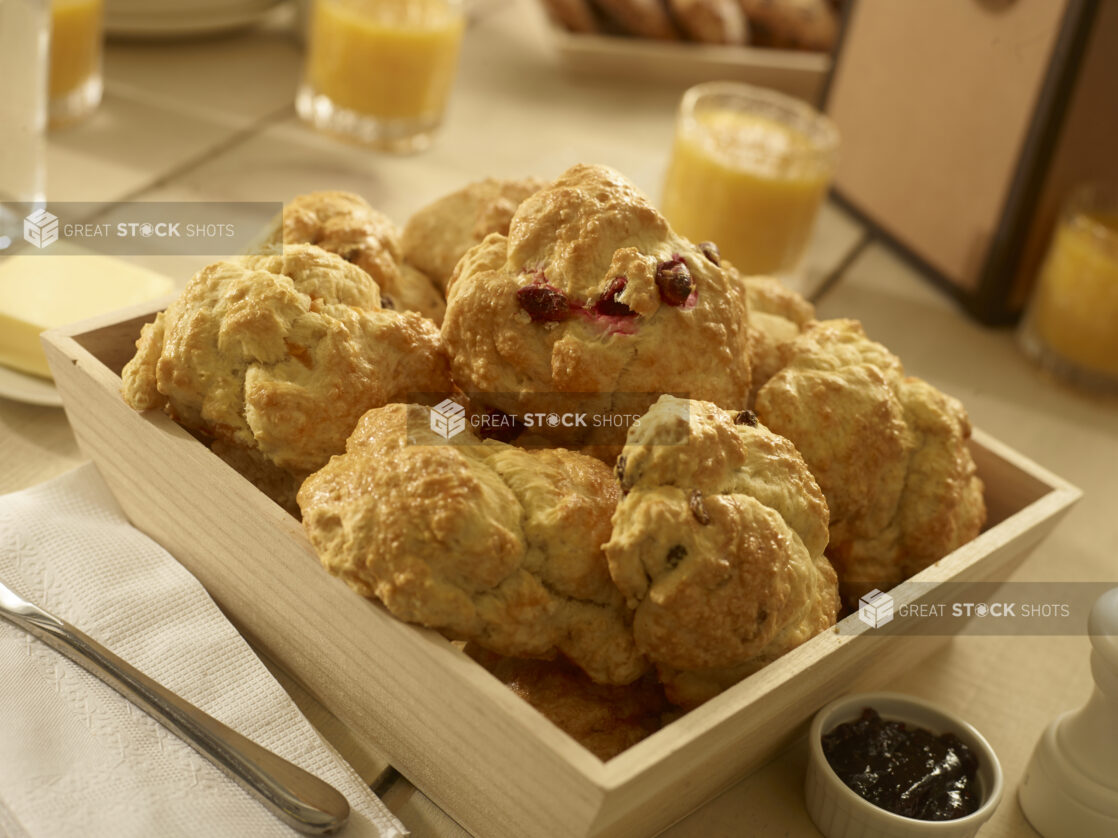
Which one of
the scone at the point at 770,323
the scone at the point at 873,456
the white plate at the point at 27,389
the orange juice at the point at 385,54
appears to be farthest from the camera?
the orange juice at the point at 385,54

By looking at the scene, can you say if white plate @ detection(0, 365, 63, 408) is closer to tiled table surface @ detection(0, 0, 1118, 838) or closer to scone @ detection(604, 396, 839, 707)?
tiled table surface @ detection(0, 0, 1118, 838)

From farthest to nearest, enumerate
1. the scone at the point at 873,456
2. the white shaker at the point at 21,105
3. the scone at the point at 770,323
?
the white shaker at the point at 21,105, the scone at the point at 770,323, the scone at the point at 873,456

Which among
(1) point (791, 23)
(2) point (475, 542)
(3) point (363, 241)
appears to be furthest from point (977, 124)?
(2) point (475, 542)

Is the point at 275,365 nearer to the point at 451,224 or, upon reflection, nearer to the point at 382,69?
the point at 451,224

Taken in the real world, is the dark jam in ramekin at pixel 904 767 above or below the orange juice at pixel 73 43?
below

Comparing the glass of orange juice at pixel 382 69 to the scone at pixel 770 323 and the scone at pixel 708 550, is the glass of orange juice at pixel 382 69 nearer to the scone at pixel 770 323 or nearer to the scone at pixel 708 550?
the scone at pixel 770 323

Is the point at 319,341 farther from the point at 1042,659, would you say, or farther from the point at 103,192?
the point at 103,192

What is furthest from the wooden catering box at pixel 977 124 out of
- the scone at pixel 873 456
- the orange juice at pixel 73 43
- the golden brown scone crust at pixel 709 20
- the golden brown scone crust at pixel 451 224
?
the orange juice at pixel 73 43
